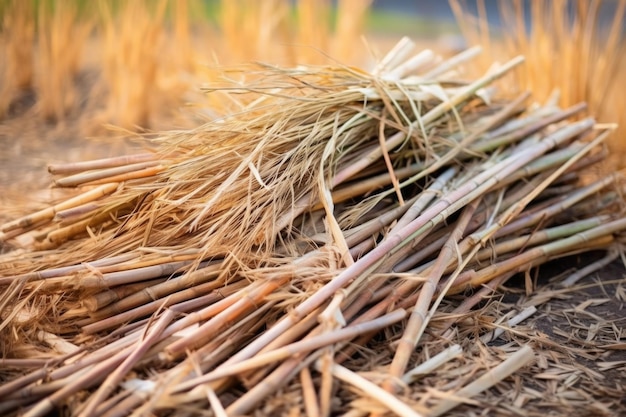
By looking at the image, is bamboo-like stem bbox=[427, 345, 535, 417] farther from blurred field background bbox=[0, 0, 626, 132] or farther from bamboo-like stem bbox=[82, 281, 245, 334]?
blurred field background bbox=[0, 0, 626, 132]

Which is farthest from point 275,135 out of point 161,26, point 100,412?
point 161,26

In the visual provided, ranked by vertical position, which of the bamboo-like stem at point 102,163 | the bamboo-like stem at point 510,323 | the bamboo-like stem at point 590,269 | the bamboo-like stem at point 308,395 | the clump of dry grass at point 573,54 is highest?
the clump of dry grass at point 573,54

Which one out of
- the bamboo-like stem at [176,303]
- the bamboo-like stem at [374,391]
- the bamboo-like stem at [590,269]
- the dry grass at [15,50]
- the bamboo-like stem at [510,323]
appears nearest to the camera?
the bamboo-like stem at [374,391]

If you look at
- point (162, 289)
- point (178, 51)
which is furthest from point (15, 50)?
point (162, 289)

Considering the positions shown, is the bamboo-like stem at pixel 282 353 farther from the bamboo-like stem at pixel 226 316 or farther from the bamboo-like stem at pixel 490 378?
the bamboo-like stem at pixel 490 378

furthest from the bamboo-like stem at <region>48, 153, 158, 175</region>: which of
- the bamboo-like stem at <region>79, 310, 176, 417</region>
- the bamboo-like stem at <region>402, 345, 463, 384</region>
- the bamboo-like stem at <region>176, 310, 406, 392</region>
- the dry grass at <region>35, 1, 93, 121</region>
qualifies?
the dry grass at <region>35, 1, 93, 121</region>

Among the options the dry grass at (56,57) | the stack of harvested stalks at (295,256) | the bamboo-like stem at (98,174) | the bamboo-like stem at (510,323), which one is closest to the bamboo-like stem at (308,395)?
the stack of harvested stalks at (295,256)

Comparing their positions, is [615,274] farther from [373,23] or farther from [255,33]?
[373,23]

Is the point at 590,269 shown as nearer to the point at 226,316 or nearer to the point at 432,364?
the point at 432,364
